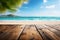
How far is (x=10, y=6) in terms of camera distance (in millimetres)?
2840

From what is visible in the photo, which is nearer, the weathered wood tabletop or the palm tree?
the weathered wood tabletop

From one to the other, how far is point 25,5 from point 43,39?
7492 millimetres

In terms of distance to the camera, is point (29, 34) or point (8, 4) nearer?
point (29, 34)

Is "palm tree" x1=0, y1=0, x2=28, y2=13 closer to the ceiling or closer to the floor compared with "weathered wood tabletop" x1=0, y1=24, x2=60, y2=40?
closer to the ceiling

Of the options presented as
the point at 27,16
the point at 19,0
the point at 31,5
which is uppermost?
the point at 19,0

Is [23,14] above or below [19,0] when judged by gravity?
below

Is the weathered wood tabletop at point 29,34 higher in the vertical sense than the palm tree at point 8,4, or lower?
lower

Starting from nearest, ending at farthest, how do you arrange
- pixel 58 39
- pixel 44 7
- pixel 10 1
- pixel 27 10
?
pixel 58 39, pixel 10 1, pixel 27 10, pixel 44 7

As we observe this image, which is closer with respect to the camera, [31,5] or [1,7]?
[1,7]

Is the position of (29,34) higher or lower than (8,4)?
lower

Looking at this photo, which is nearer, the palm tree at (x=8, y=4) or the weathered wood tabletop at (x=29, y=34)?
the weathered wood tabletop at (x=29, y=34)

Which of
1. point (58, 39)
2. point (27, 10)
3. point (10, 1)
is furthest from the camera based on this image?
point (27, 10)

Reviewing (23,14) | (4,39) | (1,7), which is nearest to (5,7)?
(1,7)

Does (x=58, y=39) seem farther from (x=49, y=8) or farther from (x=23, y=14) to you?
(x=49, y=8)
